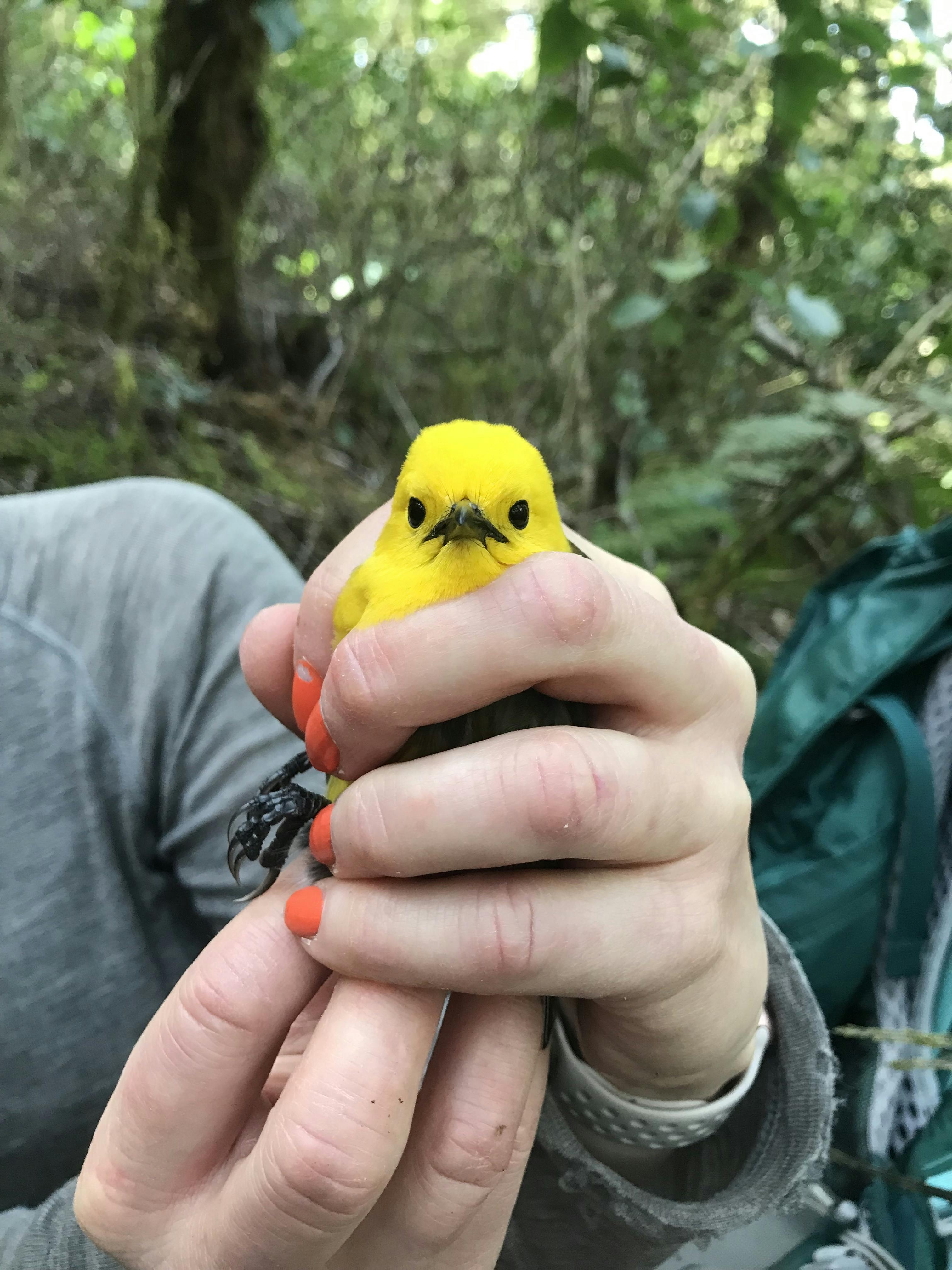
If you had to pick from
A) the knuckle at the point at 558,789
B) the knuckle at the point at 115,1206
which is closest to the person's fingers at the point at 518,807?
the knuckle at the point at 558,789

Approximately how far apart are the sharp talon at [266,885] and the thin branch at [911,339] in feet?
9.30

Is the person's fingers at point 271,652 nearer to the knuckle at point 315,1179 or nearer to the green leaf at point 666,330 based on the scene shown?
the knuckle at point 315,1179

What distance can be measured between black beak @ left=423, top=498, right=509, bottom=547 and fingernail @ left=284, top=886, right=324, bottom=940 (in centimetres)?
43

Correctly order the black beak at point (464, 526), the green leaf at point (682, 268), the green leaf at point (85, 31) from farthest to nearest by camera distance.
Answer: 1. the green leaf at point (85, 31)
2. the green leaf at point (682, 268)
3. the black beak at point (464, 526)

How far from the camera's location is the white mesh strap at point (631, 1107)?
1.05 meters

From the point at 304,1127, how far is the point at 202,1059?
0.14m

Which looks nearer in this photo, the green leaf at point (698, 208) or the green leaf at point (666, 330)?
the green leaf at point (698, 208)

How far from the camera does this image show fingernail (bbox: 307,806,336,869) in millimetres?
908

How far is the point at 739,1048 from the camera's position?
102 centimetres

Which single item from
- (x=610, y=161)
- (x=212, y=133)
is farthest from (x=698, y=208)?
(x=212, y=133)

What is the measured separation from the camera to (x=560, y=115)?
2.71 m

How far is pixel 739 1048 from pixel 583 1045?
0.66 ft

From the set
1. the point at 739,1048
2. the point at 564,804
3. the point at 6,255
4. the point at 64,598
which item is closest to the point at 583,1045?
the point at 739,1048

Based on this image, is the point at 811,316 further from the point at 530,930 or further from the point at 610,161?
the point at 530,930
